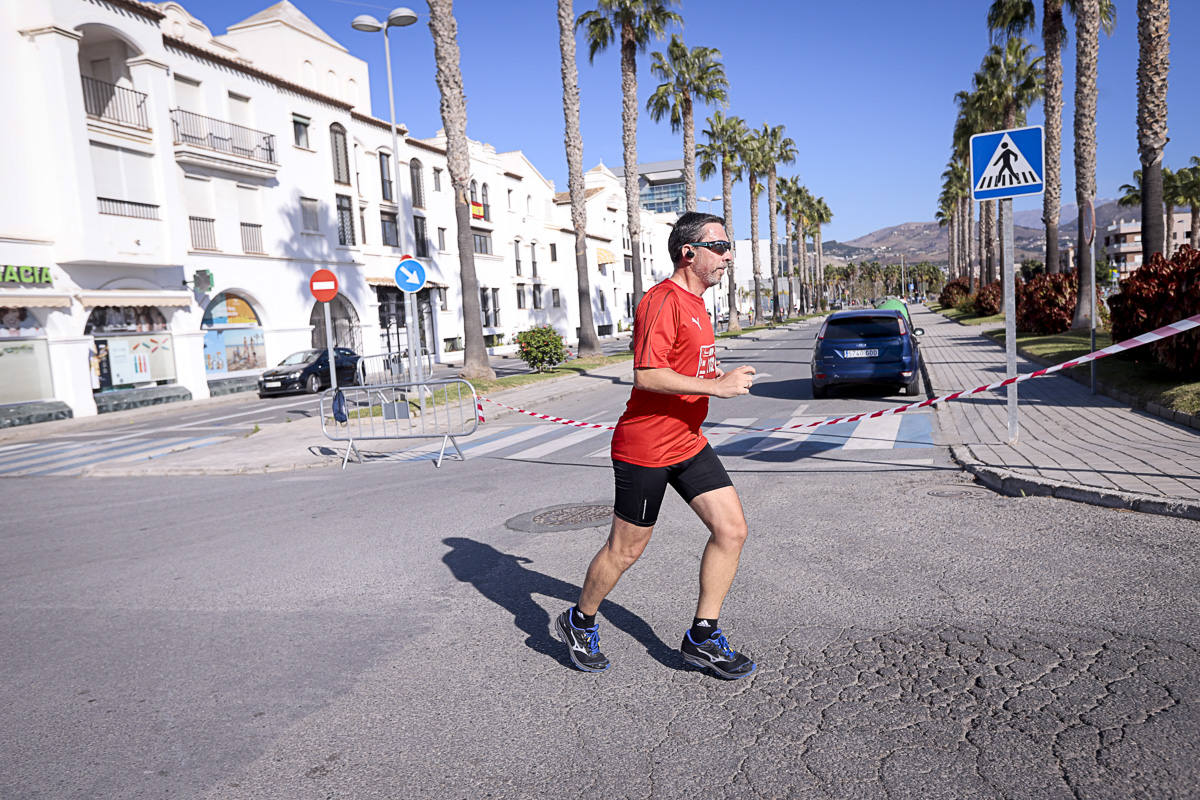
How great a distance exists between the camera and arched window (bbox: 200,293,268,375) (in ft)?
92.5

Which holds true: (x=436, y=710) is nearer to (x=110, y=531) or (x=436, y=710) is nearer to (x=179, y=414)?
(x=110, y=531)

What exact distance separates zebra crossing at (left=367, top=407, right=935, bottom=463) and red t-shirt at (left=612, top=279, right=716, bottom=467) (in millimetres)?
5566

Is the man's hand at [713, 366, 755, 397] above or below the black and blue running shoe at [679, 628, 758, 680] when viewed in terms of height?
above

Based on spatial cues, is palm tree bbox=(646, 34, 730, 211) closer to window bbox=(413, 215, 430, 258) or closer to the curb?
window bbox=(413, 215, 430, 258)

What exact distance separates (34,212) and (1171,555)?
2688cm

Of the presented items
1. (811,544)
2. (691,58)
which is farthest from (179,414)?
(691,58)

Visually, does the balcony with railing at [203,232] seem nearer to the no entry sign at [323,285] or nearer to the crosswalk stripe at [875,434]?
the no entry sign at [323,285]

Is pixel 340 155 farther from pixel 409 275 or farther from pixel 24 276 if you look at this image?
pixel 409 275

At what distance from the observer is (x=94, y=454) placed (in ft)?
48.9

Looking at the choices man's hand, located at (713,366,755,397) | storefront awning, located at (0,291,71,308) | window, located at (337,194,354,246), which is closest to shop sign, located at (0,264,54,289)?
storefront awning, located at (0,291,71,308)

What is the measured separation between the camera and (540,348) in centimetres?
2417

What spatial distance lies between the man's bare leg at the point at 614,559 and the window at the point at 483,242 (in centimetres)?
4522

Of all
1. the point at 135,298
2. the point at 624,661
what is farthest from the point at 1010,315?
the point at 135,298

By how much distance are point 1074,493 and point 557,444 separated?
22.2 ft
